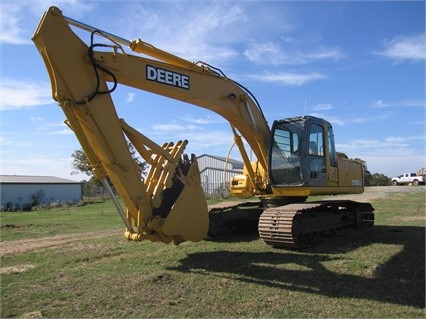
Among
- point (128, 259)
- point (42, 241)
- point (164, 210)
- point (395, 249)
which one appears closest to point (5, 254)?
point (42, 241)

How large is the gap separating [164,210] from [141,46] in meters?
3.02

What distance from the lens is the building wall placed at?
3847cm

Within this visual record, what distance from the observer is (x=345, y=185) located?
→ 11.3m

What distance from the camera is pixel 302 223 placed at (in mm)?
9367

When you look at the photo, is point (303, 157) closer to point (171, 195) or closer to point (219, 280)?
point (171, 195)

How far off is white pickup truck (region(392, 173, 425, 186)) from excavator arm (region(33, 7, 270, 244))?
164 feet

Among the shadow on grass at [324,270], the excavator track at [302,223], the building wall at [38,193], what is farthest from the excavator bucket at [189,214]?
the building wall at [38,193]

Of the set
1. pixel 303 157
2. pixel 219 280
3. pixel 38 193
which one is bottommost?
pixel 219 280

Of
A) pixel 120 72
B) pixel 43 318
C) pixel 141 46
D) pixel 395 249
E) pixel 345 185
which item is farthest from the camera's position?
pixel 345 185

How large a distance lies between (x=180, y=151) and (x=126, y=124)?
3.67 feet

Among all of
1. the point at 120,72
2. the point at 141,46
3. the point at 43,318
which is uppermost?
the point at 141,46

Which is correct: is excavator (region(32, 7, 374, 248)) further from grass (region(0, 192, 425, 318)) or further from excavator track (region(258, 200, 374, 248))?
grass (region(0, 192, 425, 318))

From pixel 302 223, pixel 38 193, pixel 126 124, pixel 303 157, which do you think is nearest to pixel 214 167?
pixel 38 193

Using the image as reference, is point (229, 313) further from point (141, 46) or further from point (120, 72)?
point (141, 46)
